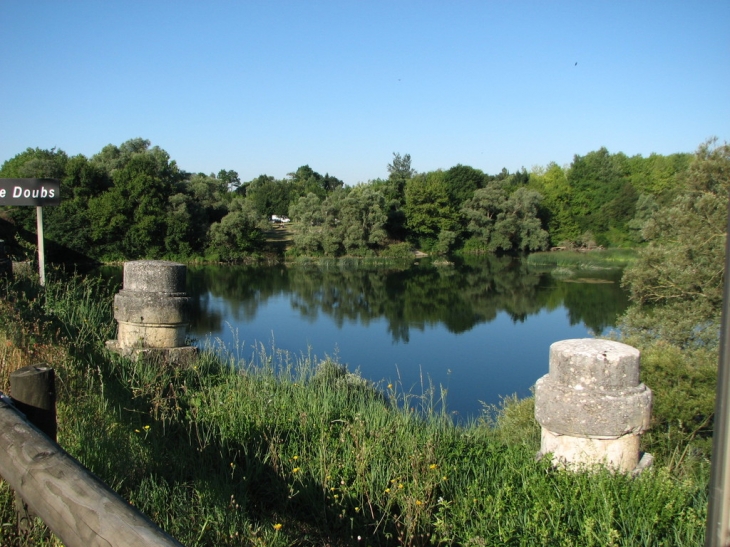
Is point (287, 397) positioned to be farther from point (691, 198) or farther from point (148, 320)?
point (691, 198)

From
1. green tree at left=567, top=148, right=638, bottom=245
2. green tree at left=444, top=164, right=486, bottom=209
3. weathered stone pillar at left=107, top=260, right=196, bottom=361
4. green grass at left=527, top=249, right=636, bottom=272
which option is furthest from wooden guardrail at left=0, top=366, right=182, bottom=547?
green tree at left=444, top=164, right=486, bottom=209

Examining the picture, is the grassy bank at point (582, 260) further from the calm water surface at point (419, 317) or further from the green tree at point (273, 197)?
the green tree at point (273, 197)

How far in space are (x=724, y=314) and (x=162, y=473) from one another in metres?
2.43

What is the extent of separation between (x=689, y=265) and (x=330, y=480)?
12221mm

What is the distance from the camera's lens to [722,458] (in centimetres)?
96

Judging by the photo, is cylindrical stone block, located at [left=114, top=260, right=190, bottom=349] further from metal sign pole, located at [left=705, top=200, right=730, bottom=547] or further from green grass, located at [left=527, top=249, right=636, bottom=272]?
green grass, located at [left=527, top=249, right=636, bottom=272]

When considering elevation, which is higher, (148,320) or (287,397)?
(148,320)

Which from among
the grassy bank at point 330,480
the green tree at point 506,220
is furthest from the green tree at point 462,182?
the grassy bank at point 330,480

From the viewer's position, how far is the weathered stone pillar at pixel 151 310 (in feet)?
16.4

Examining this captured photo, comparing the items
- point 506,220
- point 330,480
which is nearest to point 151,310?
point 330,480

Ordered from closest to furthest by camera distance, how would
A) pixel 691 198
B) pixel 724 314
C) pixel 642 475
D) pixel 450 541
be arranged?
1. pixel 724 314
2. pixel 450 541
3. pixel 642 475
4. pixel 691 198

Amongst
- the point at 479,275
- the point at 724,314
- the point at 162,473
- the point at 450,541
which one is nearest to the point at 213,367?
the point at 162,473

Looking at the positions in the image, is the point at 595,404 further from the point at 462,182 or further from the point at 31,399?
the point at 462,182

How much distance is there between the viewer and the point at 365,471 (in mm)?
2799
